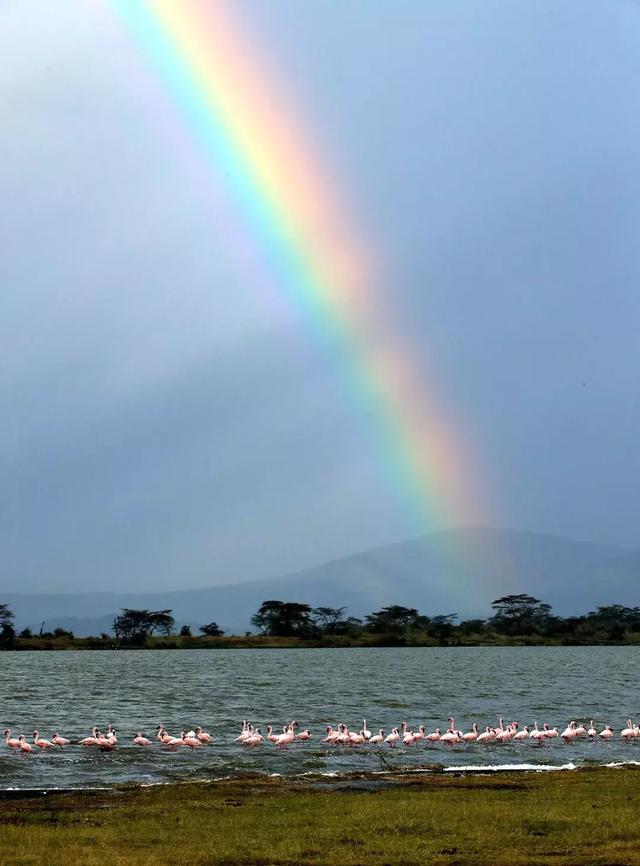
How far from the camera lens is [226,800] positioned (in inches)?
1019

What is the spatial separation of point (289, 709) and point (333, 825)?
136 feet

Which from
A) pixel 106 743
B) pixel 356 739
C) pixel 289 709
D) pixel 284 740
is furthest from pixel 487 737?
pixel 289 709

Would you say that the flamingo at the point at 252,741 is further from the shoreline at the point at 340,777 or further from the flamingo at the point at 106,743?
the shoreline at the point at 340,777

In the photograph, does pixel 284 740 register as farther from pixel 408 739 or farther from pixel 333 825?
pixel 333 825

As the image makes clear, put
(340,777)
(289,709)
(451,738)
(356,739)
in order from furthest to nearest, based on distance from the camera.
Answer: (289,709), (451,738), (356,739), (340,777)

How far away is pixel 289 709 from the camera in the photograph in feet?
203

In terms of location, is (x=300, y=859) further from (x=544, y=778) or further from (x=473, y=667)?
(x=473, y=667)

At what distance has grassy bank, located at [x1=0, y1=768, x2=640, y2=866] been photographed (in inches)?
715

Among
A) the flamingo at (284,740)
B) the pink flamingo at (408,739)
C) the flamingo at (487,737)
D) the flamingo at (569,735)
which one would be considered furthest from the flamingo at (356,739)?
the flamingo at (569,735)

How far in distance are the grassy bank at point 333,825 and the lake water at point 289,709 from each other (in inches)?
266

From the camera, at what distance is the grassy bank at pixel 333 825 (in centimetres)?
1816

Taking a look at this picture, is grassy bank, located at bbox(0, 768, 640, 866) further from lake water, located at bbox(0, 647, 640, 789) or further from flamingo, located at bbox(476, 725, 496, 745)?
flamingo, located at bbox(476, 725, 496, 745)

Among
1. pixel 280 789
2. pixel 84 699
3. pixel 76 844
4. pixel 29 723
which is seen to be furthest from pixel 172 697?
pixel 76 844

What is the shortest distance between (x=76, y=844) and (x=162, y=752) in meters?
21.6
